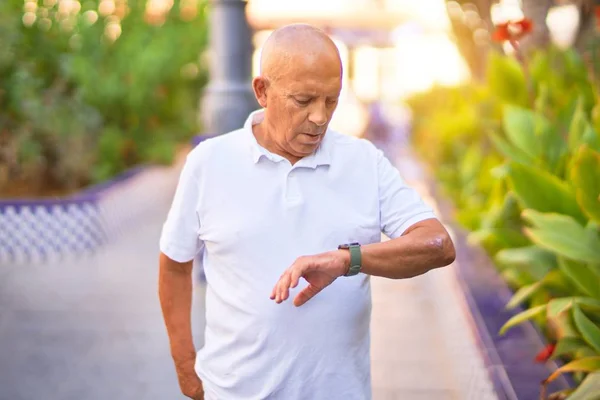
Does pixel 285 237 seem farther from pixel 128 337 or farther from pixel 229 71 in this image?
pixel 229 71

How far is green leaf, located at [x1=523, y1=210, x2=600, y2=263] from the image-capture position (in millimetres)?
2959

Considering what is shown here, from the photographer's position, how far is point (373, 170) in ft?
6.45

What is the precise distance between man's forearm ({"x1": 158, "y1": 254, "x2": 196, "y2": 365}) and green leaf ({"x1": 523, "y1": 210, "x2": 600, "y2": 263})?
57.1 inches

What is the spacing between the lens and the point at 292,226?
188 centimetres

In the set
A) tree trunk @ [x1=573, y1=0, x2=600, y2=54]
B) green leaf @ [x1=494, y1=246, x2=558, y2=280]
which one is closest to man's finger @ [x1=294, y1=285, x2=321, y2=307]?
green leaf @ [x1=494, y1=246, x2=558, y2=280]

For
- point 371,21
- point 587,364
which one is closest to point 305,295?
point 587,364

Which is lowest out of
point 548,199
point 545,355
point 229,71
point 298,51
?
point 545,355

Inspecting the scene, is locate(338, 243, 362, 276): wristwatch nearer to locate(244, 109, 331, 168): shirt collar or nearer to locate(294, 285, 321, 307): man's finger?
locate(294, 285, 321, 307): man's finger

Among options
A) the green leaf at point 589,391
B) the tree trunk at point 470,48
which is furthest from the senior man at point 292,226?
the tree trunk at point 470,48

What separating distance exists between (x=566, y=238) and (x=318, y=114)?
5.12ft

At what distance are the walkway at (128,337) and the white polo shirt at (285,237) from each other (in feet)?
4.58

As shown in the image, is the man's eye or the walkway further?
the walkway

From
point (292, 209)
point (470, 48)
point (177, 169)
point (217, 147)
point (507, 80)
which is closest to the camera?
point (292, 209)

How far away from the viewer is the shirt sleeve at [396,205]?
1.92m
